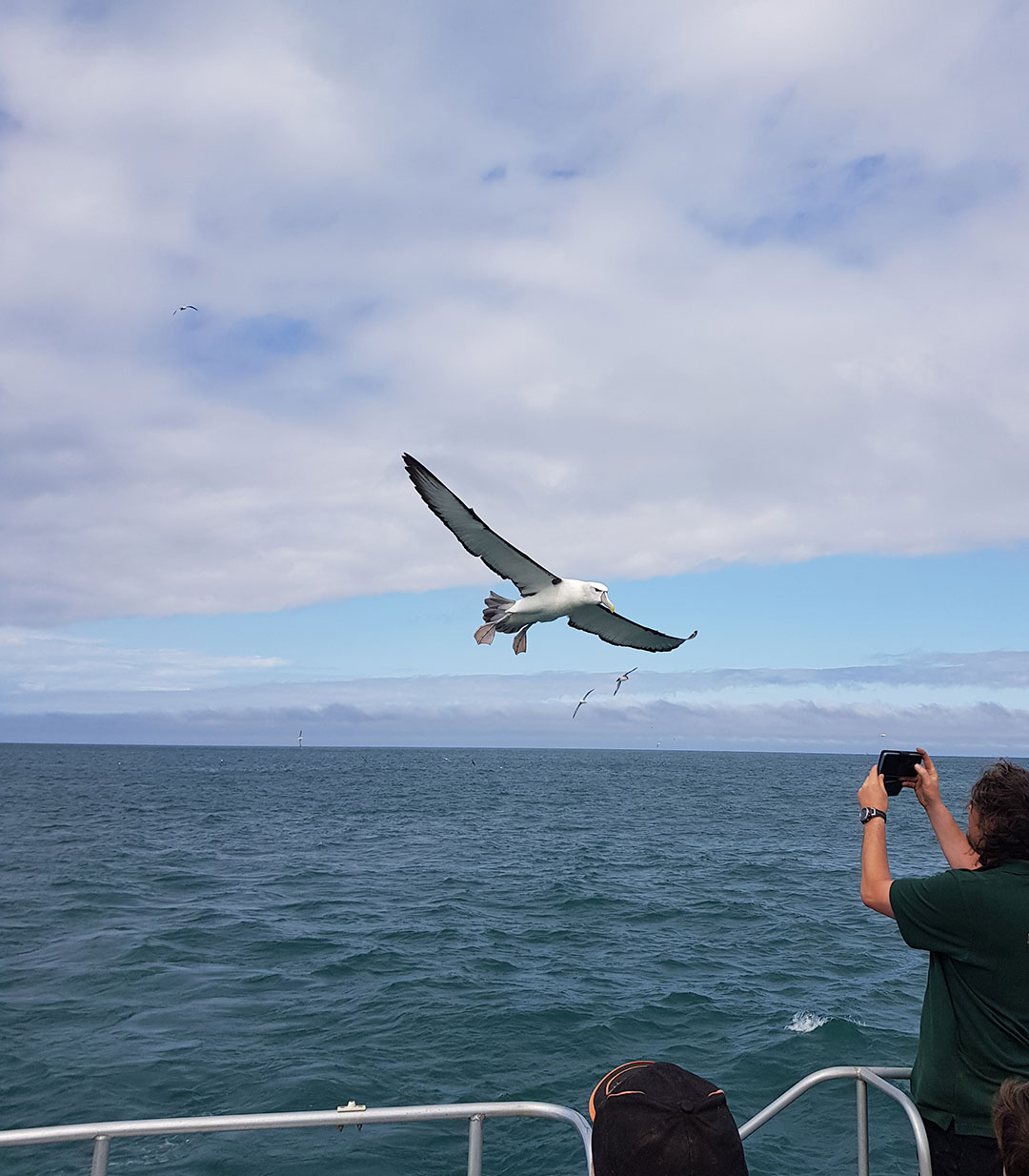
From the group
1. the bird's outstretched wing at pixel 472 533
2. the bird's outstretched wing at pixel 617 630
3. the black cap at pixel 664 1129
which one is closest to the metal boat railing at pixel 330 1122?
the black cap at pixel 664 1129

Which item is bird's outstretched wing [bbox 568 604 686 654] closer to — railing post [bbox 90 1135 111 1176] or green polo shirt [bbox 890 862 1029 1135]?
green polo shirt [bbox 890 862 1029 1135]

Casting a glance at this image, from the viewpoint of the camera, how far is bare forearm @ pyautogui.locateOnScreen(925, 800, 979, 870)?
3.67 meters

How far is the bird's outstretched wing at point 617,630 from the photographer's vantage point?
7668 mm

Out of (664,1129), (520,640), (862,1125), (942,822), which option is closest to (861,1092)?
(862,1125)

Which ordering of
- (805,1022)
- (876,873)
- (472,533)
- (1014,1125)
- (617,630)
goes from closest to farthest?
(1014,1125) → (876,873) → (472,533) → (617,630) → (805,1022)

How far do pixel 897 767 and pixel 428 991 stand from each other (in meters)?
14.3

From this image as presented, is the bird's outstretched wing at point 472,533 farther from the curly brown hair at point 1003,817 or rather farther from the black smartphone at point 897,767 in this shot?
the curly brown hair at point 1003,817

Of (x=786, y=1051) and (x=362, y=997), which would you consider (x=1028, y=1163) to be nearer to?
(x=786, y=1051)

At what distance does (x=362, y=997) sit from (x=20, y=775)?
4306 inches

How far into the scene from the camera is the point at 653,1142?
204 cm

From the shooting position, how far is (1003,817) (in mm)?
3162

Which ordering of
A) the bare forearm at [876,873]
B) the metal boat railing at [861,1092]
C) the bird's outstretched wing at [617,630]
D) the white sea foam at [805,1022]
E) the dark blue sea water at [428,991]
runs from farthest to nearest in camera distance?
the white sea foam at [805,1022], the dark blue sea water at [428,991], the bird's outstretched wing at [617,630], the metal boat railing at [861,1092], the bare forearm at [876,873]

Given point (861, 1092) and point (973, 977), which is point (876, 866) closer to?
point (973, 977)

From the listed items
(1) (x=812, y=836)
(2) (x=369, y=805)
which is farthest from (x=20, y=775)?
(1) (x=812, y=836)
